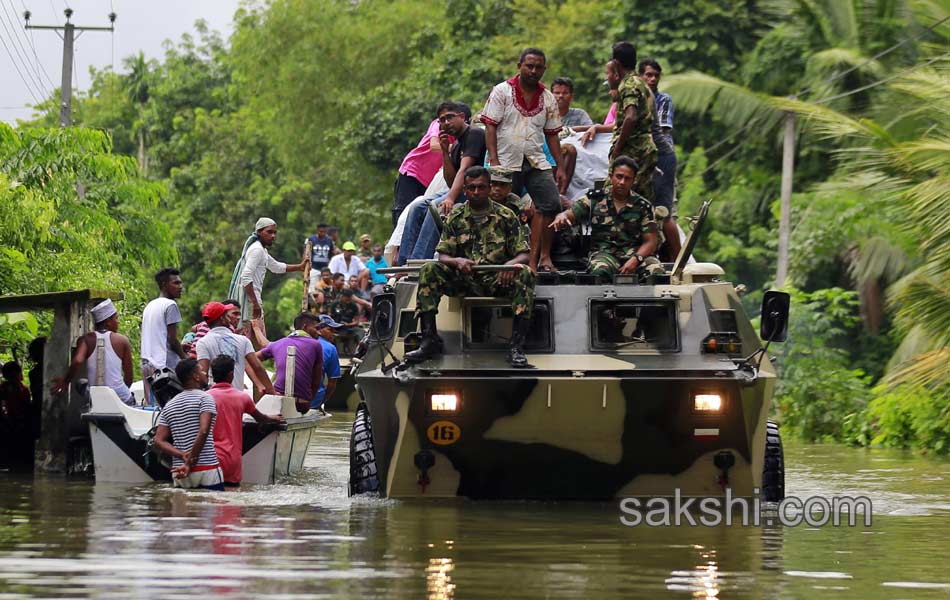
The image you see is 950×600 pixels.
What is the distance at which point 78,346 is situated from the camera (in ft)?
47.2

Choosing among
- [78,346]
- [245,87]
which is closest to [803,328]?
[78,346]

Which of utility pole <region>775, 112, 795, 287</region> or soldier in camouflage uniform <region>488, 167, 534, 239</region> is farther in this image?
utility pole <region>775, 112, 795, 287</region>

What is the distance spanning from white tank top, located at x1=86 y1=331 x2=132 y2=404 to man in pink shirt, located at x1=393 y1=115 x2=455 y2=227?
2.65 metres

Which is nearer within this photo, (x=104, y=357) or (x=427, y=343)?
(x=427, y=343)

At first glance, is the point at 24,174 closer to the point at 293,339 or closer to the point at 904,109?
the point at 293,339

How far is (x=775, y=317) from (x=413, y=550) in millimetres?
3346

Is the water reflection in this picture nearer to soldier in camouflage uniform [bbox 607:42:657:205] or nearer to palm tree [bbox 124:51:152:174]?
soldier in camouflage uniform [bbox 607:42:657:205]

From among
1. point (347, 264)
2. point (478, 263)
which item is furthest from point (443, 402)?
point (347, 264)

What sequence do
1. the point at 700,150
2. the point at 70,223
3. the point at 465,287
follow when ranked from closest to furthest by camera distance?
the point at 465,287 < the point at 70,223 < the point at 700,150

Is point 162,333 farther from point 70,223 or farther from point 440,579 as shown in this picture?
point 70,223

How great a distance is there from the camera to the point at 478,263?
12.0 metres

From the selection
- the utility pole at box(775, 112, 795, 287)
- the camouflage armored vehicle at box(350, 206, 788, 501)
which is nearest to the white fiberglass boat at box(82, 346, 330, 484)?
the camouflage armored vehicle at box(350, 206, 788, 501)

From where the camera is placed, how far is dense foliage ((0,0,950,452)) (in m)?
20.0

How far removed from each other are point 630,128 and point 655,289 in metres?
1.67
